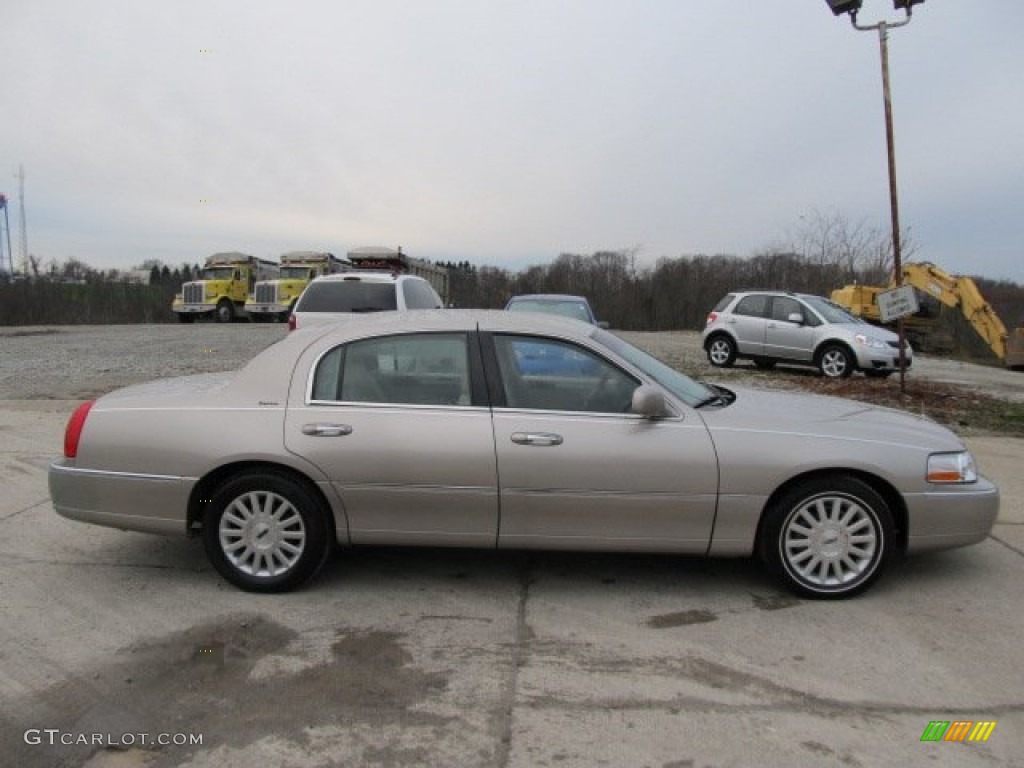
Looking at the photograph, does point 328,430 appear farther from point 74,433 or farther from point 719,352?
point 719,352

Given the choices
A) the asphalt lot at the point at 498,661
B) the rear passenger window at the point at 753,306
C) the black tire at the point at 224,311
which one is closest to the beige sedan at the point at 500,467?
the asphalt lot at the point at 498,661

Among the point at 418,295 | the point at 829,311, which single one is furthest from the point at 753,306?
the point at 418,295

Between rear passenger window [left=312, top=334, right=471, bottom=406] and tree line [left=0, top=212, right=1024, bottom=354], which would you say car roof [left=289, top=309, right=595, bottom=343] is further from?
tree line [left=0, top=212, right=1024, bottom=354]

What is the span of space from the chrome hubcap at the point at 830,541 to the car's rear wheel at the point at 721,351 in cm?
1288

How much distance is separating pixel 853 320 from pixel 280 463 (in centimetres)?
1360

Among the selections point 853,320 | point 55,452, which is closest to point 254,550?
point 55,452

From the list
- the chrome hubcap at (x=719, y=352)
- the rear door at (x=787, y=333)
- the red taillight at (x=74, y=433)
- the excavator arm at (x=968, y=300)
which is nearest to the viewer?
the red taillight at (x=74, y=433)

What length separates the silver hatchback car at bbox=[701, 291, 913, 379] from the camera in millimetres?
14383

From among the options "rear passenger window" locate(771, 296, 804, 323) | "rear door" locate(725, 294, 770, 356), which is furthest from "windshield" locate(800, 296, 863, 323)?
"rear door" locate(725, 294, 770, 356)

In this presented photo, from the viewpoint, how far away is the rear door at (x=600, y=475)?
3.93 meters

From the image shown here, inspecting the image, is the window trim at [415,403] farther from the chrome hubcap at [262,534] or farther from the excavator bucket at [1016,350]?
the excavator bucket at [1016,350]

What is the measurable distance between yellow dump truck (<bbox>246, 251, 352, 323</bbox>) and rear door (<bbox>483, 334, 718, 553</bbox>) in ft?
99.1

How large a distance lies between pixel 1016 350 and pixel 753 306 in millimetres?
8881

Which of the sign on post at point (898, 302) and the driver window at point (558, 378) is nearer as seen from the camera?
the driver window at point (558, 378)
